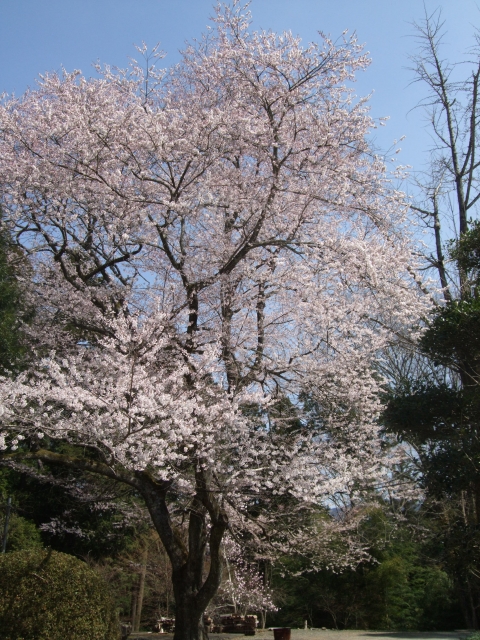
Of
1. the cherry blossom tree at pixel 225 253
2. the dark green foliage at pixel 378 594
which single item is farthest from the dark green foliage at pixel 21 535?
the dark green foliage at pixel 378 594

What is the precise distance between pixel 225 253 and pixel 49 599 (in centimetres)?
463

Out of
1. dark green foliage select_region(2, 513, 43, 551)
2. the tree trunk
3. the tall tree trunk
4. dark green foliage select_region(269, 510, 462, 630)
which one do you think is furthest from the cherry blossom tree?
dark green foliage select_region(269, 510, 462, 630)

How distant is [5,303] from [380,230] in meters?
5.28

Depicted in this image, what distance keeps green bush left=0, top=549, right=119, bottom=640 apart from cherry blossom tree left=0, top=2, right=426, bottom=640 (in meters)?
1.00

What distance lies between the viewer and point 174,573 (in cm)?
696

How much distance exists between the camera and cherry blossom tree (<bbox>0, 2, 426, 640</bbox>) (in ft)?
22.5

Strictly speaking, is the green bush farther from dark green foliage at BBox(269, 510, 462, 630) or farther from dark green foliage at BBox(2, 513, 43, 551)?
dark green foliage at BBox(269, 510, 462, 630)

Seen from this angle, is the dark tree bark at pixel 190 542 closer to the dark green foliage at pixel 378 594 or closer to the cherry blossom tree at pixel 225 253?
the cherry blossom tree at pixel 225 253

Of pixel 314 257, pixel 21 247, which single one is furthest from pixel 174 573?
pixel 21 247

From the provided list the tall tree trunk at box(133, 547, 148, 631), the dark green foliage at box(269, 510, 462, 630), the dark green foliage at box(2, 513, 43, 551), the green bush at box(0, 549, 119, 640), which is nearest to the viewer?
the green bush at box(0, 549, 119, 640)

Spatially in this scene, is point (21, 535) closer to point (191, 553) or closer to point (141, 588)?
point (141, 588)

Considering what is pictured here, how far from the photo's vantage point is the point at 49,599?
6.00 meters

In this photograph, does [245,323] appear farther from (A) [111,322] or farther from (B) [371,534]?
(B) [371,534]

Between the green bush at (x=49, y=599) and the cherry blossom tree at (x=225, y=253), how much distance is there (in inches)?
39.4
